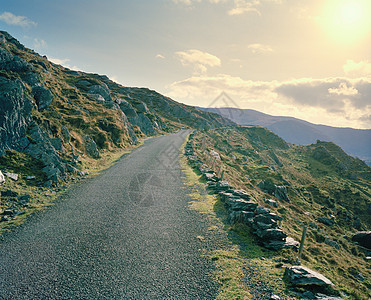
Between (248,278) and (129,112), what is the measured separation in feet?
196

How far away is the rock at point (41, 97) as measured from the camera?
25.2 m

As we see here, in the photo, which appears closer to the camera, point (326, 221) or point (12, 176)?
point (12, 176)

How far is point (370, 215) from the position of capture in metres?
38.8

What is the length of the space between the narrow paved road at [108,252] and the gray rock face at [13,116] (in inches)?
295

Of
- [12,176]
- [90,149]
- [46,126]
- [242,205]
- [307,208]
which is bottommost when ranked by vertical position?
[307,208]

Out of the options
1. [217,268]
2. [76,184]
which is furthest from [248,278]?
[76,184]

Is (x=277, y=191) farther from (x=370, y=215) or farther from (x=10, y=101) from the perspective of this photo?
(x=10, y=101)

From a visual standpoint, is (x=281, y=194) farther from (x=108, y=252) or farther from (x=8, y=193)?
(x=8, y=193)

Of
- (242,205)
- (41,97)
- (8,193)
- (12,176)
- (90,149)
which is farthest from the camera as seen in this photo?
(90,149)

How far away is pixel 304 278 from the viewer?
7.25 m

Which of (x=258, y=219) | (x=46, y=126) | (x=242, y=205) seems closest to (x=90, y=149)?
(x=46, y=126)

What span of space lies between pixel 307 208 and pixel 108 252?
3461 centimetres

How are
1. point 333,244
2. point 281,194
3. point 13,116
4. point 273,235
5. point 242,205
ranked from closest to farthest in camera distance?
1. point 273,235
2. point 242,205
3. point 13,116
4. point 333,244
5. point 281,194

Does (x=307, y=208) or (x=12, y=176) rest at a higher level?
(x=12, y=176)
